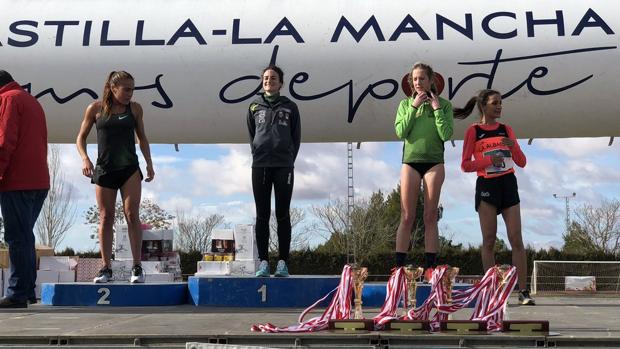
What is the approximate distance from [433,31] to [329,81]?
104 cm

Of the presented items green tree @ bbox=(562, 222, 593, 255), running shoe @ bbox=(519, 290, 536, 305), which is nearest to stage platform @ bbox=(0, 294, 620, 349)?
running shoe @ bbox=(519, 290, 536, 305)

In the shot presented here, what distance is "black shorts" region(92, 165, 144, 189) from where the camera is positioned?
5.27 meters

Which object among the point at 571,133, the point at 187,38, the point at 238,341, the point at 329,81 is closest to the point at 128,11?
the point at 187,38

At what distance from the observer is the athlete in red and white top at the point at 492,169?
4.94 meters

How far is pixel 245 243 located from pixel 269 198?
4.05m

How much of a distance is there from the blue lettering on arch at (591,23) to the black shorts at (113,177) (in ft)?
13.7

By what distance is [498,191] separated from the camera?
16.3 ft

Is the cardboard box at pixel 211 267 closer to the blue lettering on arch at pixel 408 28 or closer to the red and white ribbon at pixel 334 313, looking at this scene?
the blue lettering on arch at pixel 408 28

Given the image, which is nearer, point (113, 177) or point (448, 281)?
point (448, 281)

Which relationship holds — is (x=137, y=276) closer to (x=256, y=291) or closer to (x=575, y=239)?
(x=256, y=291)

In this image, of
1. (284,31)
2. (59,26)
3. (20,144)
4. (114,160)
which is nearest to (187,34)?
(284,31)

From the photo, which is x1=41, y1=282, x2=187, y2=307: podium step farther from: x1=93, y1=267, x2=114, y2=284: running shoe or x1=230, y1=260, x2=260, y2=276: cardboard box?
x1=230, y1=260, x2=260, y2=276: cardboard box

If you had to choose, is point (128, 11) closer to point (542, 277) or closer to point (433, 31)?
point (433, 31)

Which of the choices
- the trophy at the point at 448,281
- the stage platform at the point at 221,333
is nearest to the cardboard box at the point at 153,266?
the stage platform at the point at 221,333
